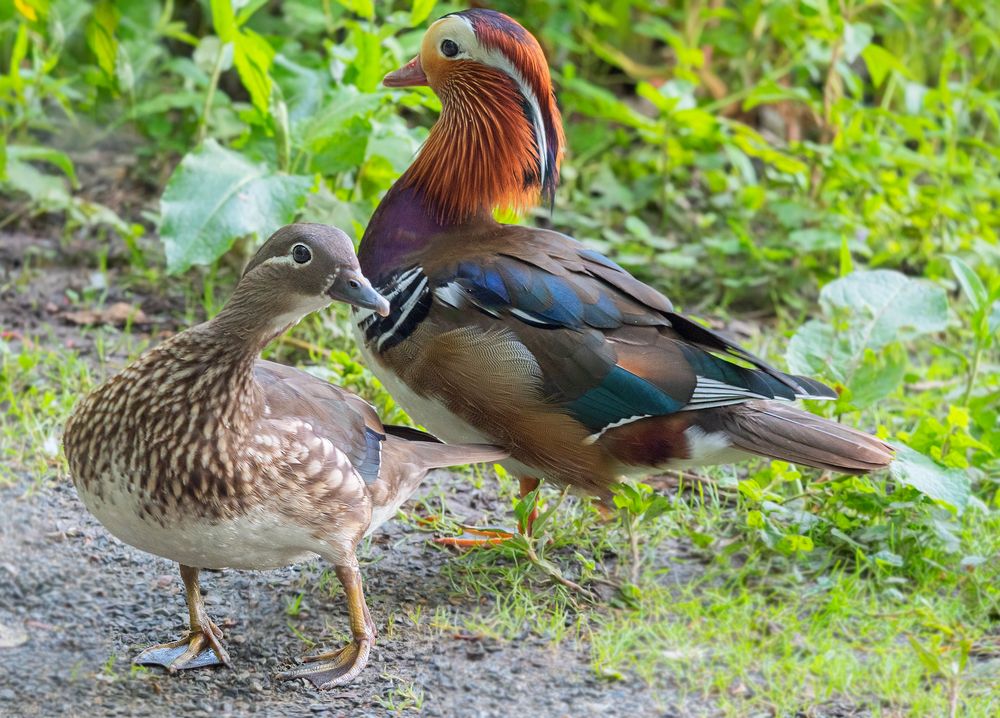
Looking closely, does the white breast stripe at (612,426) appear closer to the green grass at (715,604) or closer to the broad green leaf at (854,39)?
the green grass at (715,604)

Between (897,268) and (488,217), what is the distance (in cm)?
260

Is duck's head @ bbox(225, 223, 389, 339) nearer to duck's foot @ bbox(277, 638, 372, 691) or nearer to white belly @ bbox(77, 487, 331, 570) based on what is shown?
white belly @ bbox(77, 487, 331, 570)

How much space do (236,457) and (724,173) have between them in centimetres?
365

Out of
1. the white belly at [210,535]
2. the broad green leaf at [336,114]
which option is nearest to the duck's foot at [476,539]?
the white belly at [210,535]

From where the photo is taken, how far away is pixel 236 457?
2766mm

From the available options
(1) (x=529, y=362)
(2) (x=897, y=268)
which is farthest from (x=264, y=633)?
(2) (x=897, y=268)

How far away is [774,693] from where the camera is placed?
303 centimetres

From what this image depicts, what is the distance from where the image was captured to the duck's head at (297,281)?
2760mm

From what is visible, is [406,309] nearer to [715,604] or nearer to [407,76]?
[407,76]

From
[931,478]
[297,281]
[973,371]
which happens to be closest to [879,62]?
[973,371]

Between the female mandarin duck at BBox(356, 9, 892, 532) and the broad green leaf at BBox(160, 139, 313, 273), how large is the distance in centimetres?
75

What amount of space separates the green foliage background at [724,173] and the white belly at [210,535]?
0.91 metres

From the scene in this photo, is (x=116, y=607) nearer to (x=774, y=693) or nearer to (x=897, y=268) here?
(x=774, y=693)

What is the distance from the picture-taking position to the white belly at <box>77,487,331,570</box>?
2736 millimetres
